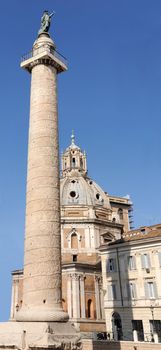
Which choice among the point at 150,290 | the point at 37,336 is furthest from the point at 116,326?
the point at 37,336

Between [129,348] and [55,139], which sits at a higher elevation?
[55,139]

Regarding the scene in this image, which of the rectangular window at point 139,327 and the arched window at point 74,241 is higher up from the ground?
the arched window at point 74,241

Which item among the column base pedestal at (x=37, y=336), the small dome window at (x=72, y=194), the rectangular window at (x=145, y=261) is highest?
the small dome window at (x=72, y=194)

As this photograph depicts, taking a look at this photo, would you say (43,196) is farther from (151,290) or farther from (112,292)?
(112,292)

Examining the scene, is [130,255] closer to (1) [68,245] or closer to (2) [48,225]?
(1) [68,245]

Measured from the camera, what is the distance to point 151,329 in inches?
1113

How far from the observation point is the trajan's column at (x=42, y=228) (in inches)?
512

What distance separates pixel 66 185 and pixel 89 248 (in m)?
10.4

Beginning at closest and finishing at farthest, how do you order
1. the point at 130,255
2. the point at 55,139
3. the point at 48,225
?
the point at 48,225 → the point at 55,139 → the point at 130,255

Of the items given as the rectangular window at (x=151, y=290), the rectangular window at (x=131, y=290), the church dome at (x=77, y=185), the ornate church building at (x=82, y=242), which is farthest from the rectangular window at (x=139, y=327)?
the church dome at (x=77, y=185)

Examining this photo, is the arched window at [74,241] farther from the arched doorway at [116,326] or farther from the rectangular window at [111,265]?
the arched doorway at [116,326]

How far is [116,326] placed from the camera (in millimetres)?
30984

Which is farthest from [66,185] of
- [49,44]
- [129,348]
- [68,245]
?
[49,44]

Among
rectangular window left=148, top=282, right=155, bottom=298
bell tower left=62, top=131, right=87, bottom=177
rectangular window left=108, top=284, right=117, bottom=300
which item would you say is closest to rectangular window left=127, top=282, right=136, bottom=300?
rectangular window left=148, top=282, right=155, bottom=298
